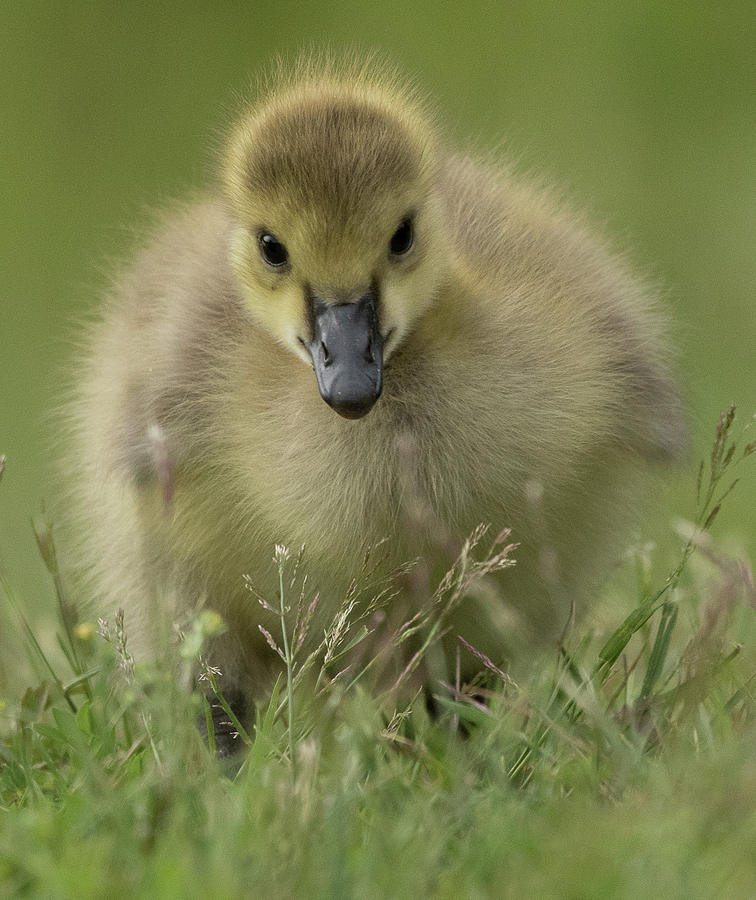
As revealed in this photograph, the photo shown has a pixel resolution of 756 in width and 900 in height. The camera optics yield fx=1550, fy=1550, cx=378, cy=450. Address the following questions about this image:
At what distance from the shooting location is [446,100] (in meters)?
4.15

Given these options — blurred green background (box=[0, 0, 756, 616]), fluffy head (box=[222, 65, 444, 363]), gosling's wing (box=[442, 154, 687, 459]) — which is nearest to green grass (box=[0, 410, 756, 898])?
gosling's wing (box=[442, 154, 687, 459])

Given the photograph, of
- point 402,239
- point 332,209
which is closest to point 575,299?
point 402,239

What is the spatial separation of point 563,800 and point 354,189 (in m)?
0.69

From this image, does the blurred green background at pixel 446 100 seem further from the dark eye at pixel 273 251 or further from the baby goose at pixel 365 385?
the dark eye at pixel 273 251

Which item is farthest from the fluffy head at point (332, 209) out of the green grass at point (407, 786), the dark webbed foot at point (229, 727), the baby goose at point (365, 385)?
the dark webbed foot at point (229, 727)

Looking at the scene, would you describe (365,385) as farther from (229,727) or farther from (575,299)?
(229,727)

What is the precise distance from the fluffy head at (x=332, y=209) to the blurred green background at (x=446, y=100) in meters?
2.29

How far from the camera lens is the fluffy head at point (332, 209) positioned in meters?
1.69

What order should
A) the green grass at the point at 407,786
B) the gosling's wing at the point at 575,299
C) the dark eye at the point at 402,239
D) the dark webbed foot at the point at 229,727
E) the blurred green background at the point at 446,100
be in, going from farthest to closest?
1. the blurred green background at the point at 446,100
2. the dark webbed foot at the point at 229,727
3. the gosling's wing at the point at 575,299
4. the dark eye at the point at 402,239
5. the green grass at the point at 407,786

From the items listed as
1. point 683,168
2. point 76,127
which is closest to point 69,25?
point 76,127

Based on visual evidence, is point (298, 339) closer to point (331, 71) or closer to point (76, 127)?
point (331, 71)

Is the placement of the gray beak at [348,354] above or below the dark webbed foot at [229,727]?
above

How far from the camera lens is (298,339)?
1.75 metres

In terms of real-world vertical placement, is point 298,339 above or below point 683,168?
below
